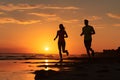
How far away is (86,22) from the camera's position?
1905cm

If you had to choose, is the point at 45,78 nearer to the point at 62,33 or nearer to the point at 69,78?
the point at 69,78

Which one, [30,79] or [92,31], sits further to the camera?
[92,31]

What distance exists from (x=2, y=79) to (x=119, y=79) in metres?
5.62

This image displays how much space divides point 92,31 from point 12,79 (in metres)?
7.34

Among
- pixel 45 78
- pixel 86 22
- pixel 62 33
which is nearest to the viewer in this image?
pixel 45 78

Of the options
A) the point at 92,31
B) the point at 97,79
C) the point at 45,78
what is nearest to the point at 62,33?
the point at 92,31

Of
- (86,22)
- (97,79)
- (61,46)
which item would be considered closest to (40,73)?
(97,79)

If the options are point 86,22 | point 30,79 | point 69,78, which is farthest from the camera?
point 86,22

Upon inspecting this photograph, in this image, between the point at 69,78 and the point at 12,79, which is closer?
the point at 69,78

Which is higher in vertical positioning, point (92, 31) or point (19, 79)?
point (92, 31)

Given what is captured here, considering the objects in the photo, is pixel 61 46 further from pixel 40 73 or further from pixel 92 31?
pixel 40 73

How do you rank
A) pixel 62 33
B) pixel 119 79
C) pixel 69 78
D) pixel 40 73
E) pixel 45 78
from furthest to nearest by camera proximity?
pixel 62 33
pixel 40 73
pixel 45 78
pixel 69 78
pixel 119 79

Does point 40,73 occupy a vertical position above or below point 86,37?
below

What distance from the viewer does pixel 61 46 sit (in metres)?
21.0
